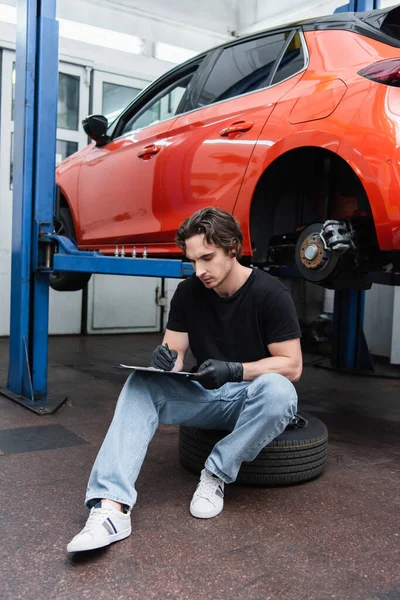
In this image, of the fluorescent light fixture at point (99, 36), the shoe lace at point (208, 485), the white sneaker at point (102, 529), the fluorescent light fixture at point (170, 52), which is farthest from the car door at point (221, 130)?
the fluorescent light fixture at point (170, 52)

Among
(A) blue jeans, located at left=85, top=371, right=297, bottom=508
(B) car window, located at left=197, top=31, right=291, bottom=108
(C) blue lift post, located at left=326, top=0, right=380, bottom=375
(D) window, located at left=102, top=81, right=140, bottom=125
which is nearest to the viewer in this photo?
(A) blue jeans, located at left=85, top=371, right=297, bottom=508

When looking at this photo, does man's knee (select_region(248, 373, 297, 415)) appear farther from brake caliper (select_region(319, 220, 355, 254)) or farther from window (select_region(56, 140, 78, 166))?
window (select_region(56, 140, 78, 166))

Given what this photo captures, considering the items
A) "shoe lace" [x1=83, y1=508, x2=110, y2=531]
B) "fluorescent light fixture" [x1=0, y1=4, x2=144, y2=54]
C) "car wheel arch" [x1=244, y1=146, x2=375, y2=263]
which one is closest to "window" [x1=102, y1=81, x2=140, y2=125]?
"fluorescent light fixture" [x1=0, y1=4, x2=144, y2=54]

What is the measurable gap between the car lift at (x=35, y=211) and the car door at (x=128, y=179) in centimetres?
45

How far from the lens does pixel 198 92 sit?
3658 mm

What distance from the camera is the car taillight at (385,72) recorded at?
2.54 m

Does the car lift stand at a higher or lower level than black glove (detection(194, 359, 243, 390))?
higher

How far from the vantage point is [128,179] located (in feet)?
13.1

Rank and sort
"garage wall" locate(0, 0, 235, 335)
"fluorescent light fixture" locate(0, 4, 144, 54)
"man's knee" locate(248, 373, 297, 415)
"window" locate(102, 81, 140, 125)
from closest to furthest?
"man's knee" locate(248, 373, 297, 415) < "garage wall" locate(0, 0, 235, 335) < "fluorescent light fixture" locate(0, 4, 144, 54) < "window" locate(102, 81, 140, 125)

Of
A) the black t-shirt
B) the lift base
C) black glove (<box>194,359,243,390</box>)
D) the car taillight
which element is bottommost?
the lift base

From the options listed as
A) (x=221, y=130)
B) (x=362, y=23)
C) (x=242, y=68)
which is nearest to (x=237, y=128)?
(x=221, y=130)

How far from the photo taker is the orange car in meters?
2.58

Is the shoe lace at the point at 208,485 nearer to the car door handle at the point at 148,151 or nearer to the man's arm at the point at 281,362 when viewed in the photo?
the man's arm at the point at 281,362

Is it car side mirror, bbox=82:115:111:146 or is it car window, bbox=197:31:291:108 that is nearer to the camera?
car window, bbox=197:31:291:108
